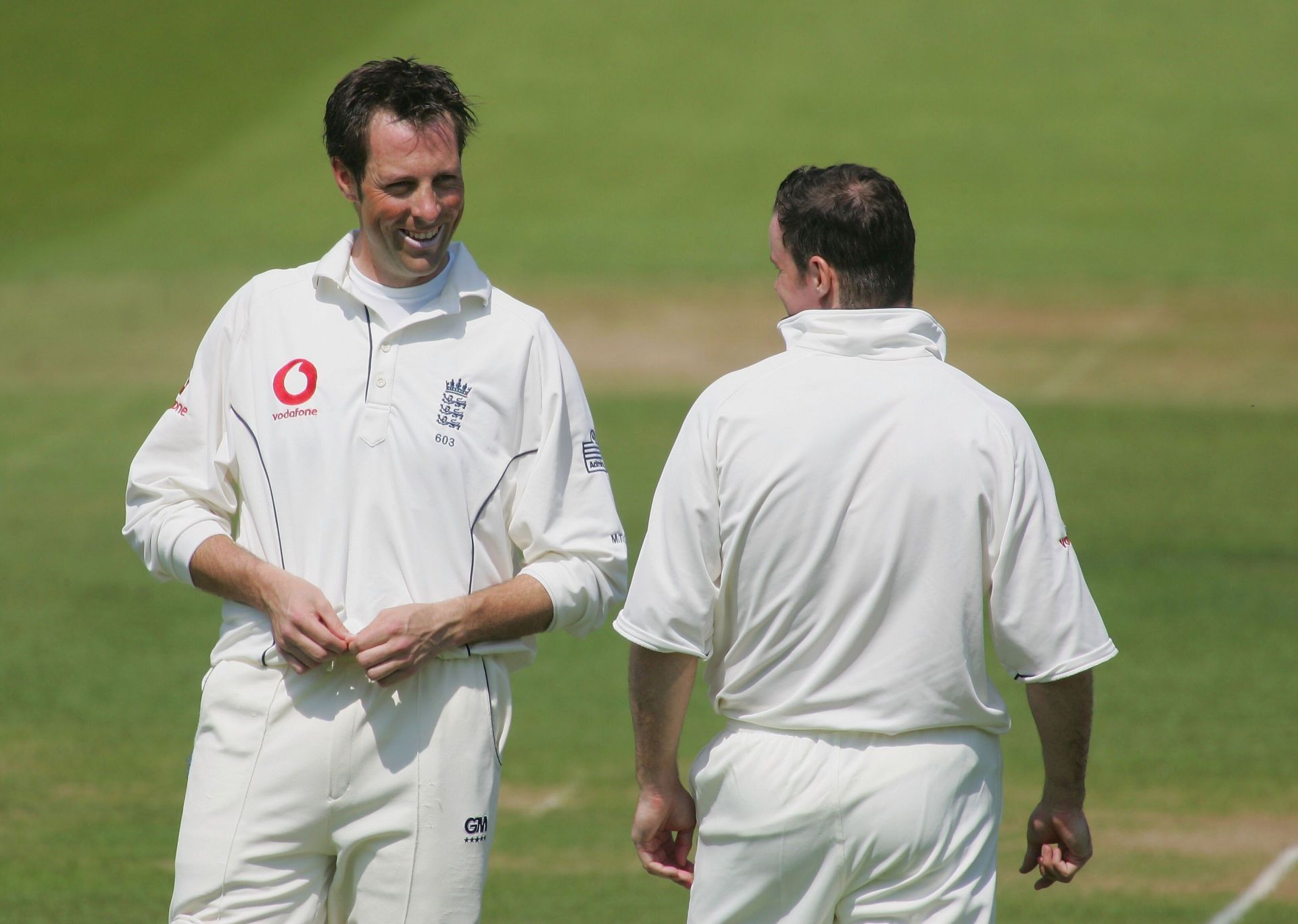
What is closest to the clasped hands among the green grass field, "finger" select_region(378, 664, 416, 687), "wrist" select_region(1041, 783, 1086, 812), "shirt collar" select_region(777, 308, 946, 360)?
"finger" select_region(378, 664, 416, 687)

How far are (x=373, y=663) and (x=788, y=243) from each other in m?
1.13

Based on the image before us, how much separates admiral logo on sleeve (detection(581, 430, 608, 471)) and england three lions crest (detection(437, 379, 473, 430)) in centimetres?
28

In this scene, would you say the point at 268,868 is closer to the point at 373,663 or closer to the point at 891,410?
the point at 373,663

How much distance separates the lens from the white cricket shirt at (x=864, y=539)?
3199mm

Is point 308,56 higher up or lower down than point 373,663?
higher up

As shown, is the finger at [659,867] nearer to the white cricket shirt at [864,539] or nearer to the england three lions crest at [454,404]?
the white cricket shirt at [864,539]

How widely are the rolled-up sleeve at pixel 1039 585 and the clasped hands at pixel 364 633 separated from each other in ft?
3.47

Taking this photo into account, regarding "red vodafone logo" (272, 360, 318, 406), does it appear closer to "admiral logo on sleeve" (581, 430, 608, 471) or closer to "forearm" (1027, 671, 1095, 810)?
"admiral logo on sleeve" (581, 430, 608, 471)

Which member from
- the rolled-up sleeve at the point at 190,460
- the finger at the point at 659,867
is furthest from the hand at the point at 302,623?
the finger at the point at 659,867

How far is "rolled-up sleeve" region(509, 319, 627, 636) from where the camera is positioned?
11.5 feet

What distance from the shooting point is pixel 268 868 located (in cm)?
335

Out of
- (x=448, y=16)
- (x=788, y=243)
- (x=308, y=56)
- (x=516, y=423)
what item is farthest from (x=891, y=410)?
(x=448, y=16)

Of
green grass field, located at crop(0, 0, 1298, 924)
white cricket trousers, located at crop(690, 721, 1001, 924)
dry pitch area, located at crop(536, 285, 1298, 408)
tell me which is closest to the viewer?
white cricket trousers, located at crop(690, 721, 1001, 924)

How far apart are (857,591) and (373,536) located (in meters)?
0.95
